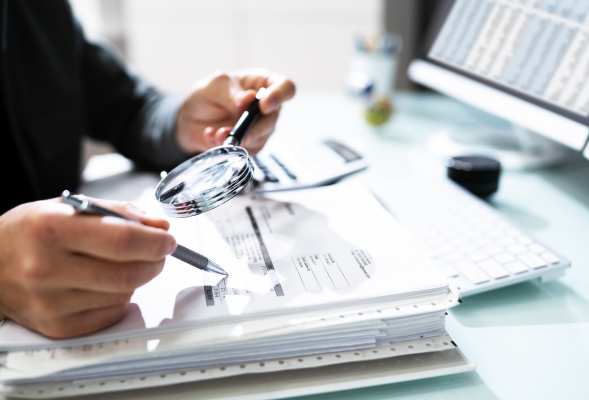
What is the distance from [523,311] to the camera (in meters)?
0.48

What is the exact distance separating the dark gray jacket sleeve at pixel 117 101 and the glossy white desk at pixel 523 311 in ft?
0.33

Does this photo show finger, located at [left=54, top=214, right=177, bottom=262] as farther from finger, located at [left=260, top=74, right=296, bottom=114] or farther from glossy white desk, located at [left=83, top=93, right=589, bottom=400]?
finger, located at [left=260, top=74, right=296, bottom=114]

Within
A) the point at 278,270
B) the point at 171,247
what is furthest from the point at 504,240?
the point at 171,247

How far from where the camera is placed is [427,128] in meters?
1.07

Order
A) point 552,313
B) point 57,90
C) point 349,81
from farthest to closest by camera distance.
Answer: point 349,81 < point 57,90 < point 552,313

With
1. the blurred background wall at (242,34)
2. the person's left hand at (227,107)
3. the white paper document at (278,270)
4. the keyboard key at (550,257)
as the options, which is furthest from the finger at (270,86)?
the blurred background wall at (242,34)

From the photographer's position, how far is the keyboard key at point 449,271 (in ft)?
1.61

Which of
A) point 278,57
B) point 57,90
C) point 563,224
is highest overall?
point 563,224

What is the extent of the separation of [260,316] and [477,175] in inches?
18.4

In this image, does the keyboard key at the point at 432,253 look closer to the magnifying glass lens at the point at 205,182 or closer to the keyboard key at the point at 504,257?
the keyboard key at the point at 504,257

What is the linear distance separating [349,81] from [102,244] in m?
1.01

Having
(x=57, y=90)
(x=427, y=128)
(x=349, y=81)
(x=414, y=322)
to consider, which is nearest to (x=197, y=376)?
(x=414, y=322)

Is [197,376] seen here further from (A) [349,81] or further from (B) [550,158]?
(A) [349,81]

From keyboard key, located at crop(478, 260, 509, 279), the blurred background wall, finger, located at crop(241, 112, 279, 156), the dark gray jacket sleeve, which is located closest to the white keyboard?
keyboard key, located at crop(478, 260, 509, 279)
